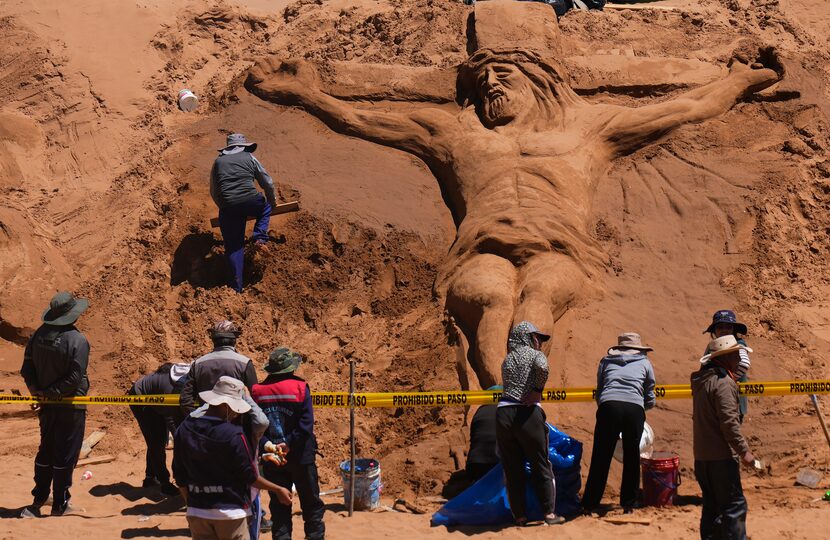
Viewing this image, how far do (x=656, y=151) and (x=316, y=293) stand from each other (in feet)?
13.9

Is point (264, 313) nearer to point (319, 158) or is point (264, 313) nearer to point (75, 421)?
point (319, 158)

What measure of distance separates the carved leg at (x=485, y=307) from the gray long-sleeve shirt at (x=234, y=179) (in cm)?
233

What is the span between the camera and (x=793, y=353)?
9.07 metres

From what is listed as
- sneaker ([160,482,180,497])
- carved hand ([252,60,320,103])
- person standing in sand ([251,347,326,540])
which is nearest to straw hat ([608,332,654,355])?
person standing in sand ([251,347,326,540])

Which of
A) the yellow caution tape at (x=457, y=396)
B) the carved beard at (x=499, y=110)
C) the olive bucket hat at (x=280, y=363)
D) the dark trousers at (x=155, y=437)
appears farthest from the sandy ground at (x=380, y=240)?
the olive bucket hat at (x=280, y=363)

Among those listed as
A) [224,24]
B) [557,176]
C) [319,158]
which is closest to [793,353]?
[557,176]

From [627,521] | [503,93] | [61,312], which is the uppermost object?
[503,93]

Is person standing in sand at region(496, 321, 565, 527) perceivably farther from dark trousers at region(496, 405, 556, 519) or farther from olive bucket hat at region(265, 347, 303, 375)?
olive bucket hat at region(265, 347, 303, 375)

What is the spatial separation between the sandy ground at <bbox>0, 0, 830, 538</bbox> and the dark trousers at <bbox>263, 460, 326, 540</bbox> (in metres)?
0.66

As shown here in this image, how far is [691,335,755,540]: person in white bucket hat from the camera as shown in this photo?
5.65 meters

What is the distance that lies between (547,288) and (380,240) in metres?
2.30

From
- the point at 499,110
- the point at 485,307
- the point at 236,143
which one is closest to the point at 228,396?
the point at 485,307

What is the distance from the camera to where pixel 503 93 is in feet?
37.8

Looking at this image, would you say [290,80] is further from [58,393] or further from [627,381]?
[627,381]
